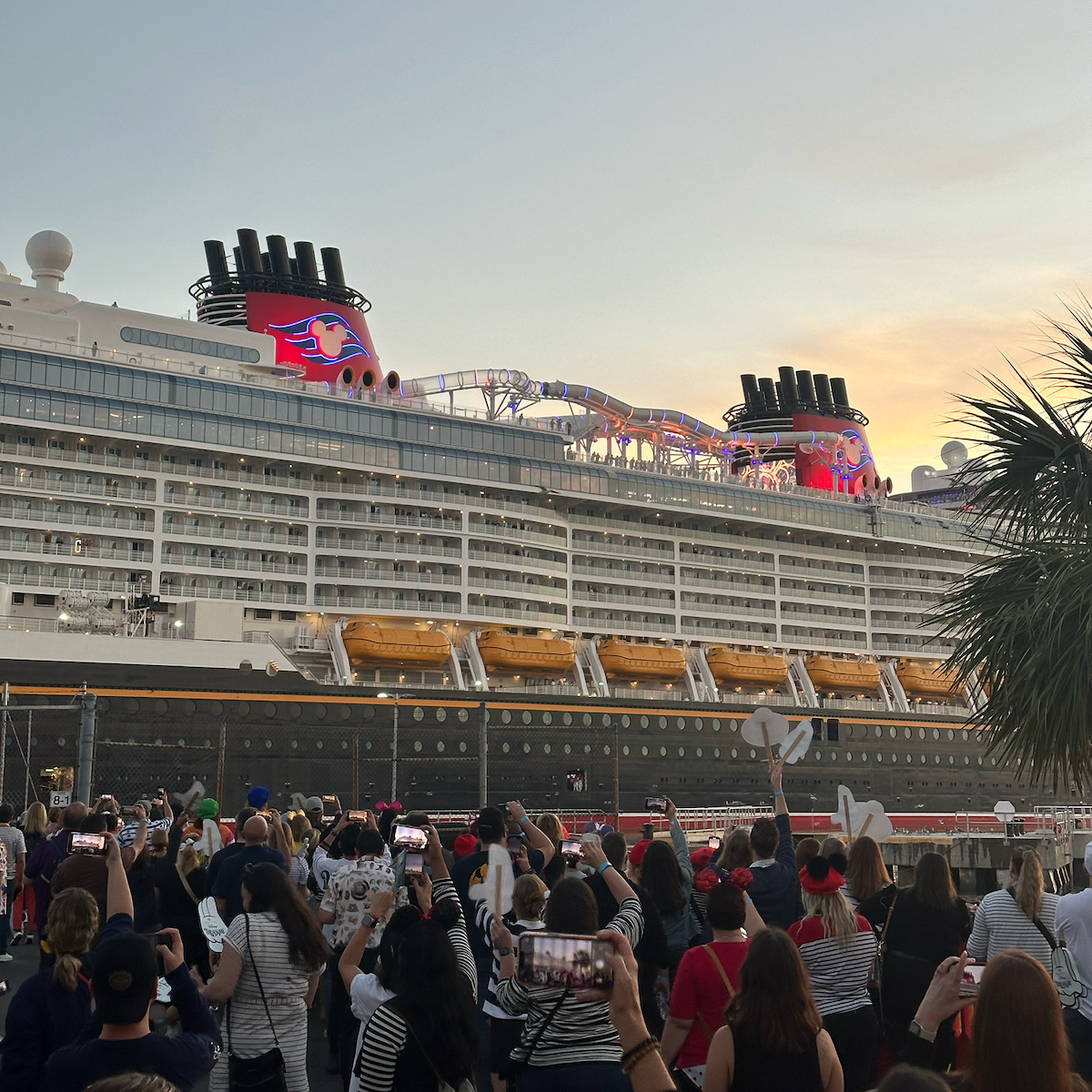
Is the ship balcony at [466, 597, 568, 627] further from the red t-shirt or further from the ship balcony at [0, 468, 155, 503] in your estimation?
the red t-shirt

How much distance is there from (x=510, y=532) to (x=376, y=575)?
5673 millimetres

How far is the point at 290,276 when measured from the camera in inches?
1815

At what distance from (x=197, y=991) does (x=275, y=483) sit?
3548 cm

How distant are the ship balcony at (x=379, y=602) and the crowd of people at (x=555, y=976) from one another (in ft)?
96.7

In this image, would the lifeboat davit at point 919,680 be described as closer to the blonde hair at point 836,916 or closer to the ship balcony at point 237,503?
the ship balcony at point 237,503

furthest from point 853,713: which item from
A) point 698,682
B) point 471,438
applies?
point 471,438

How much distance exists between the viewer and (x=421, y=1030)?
4.84 metres

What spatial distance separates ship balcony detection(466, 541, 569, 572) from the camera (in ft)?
139

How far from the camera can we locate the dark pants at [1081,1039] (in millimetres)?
6773

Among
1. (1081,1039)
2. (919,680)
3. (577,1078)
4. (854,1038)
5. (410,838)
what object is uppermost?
(919,680)

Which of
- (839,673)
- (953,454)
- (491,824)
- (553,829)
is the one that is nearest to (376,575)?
(839,673)

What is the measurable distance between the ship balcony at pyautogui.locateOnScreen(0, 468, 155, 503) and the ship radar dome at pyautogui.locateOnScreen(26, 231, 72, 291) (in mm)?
7413

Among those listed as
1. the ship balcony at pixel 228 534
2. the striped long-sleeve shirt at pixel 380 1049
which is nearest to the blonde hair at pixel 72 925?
the striped long-sleeve shirt at pixel 380 1049

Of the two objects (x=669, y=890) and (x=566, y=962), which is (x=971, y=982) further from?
(x=669, y=890)
